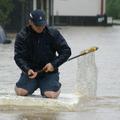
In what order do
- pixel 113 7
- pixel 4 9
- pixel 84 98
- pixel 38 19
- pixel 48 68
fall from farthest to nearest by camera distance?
pixel 113 7 < pixel 4 9 < pixel 84 98 < pixel 48 68 < pixel 38 19

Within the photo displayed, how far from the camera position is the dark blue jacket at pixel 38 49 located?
34.6 ft

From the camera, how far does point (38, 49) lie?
10531mm

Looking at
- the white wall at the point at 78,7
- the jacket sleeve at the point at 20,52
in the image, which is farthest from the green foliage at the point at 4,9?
the jacket sleeve at the point at 20,52

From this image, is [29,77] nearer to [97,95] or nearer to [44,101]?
[44,101]

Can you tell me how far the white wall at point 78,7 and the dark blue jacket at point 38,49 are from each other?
53.6 metres

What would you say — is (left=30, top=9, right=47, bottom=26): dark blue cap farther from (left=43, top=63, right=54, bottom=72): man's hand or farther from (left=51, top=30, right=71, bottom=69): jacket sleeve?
(left=43, top=63, right=54, bottom=72): man's hand

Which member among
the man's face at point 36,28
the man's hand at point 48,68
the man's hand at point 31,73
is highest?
the man's face at point 36,28

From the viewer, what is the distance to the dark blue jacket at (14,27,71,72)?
10.5 metres

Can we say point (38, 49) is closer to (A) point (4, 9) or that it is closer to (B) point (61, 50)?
(B) point (61, 50)

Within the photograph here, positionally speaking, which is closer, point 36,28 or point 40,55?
point 36,28

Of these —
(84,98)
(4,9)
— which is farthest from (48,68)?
(4,9)

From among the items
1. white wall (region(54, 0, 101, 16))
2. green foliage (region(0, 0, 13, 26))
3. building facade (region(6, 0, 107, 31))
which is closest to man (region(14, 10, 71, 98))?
green foliage (region(0, 0, 13, 26))

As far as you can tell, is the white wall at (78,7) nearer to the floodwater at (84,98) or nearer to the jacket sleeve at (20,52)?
the floodwater at (84,98)

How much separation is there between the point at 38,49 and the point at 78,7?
54412mm
